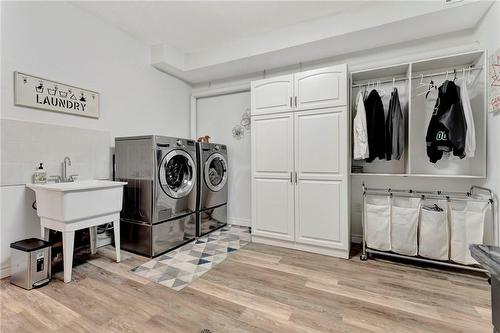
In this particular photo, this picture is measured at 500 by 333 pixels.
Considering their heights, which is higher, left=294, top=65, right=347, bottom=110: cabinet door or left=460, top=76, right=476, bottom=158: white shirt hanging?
left=294, top=65, right=347, bottom=110: cabinet door

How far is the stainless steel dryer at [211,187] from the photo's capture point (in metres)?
3.19

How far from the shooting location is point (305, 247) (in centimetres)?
272

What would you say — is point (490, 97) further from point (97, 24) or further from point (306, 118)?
point (97, 24)

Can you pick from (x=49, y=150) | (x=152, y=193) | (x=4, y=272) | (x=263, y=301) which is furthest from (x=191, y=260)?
(x=49, y=150)

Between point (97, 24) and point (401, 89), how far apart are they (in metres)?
3.61

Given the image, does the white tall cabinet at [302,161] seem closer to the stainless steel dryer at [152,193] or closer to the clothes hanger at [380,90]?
the clothes hanger at [380,90]

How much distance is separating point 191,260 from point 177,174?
1060 mm

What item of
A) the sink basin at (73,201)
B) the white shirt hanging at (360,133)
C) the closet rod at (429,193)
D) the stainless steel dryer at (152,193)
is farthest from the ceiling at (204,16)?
the closet rod at (429,193)

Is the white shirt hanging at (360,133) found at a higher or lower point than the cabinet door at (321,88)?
lower

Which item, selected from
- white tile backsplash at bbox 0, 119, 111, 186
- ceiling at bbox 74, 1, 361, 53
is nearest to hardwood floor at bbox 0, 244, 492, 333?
white tile backsplash at bbox 0, 119, 111, 186

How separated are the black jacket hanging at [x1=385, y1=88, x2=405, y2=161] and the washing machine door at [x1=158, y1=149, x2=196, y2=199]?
7.48 ft

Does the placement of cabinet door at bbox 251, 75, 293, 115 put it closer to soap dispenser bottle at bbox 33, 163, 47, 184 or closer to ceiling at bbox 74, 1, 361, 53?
ceiling at bbox 74, 1, 361, 53

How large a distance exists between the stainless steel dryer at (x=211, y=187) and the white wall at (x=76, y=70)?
2.88ft

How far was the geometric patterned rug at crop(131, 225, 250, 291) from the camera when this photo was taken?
6.82 ft
